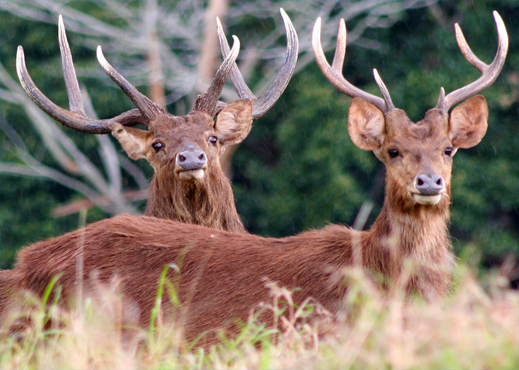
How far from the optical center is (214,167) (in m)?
7.30

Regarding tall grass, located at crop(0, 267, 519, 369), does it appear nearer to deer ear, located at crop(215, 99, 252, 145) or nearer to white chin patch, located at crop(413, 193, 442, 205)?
white chin patch, located at crop(413, 193, 442, 205)

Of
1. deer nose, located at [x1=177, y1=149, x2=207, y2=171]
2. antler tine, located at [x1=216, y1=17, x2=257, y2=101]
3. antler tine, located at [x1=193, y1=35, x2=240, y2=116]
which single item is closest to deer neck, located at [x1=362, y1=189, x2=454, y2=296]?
deer nose, located at [x1=177, y1=149, x2=207, y2=171]

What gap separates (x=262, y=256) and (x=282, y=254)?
0.11 meters

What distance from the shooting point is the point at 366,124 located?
18.5ft

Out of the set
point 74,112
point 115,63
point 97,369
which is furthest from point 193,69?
point 97,369

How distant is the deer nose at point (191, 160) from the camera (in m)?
6.74

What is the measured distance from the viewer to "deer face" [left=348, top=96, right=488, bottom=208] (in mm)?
5008

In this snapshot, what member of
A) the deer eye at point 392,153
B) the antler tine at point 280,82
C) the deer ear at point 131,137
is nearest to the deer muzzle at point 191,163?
the deer ear at point 131,137

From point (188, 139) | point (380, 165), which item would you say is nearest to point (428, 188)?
point (188, 139)

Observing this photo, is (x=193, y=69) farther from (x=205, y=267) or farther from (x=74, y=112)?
(x=205, y=267)

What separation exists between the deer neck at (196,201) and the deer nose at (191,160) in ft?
1.10

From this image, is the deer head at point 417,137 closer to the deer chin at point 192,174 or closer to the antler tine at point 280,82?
the deer chin at point 192,174

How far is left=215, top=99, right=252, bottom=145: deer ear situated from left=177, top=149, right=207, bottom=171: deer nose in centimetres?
73

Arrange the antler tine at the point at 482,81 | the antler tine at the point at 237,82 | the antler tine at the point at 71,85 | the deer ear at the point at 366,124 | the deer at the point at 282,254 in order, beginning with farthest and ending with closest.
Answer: the antler tine at the point at 237,82, the antler tine at the point at 71,85, the antler tine at the point at 482,81, the deer ear at the point at 366,124, the deer at the point at 282,254
